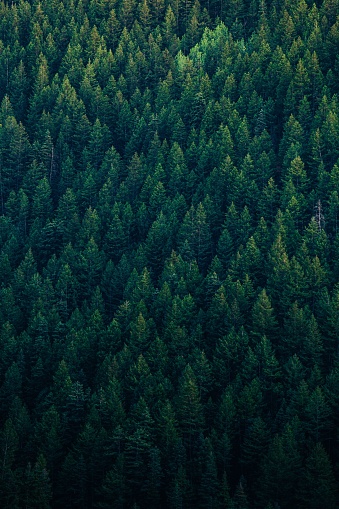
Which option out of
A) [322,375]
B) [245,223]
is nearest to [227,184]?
[245,223]

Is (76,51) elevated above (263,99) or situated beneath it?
elevated above

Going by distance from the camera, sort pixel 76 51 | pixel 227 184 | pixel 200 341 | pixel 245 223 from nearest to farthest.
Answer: pixel 200 341, pixel 245 223, pixel 227 184, pixel 76 51

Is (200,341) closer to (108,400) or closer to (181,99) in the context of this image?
(108,400)

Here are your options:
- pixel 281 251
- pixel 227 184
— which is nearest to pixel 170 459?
pixel 281 251

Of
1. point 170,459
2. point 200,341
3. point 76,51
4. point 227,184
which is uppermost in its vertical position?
point 76,51

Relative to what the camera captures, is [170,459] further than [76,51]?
No

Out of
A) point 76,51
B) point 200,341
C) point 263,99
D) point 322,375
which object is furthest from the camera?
point 76,51
